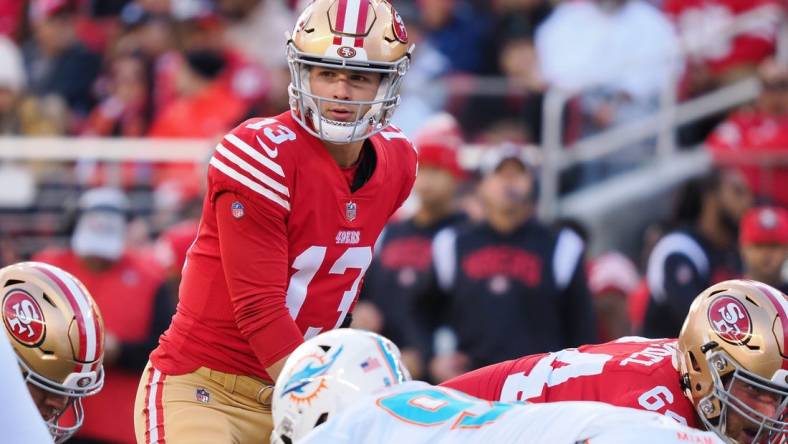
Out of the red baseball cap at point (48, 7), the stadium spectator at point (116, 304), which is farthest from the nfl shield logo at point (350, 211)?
the red baseball cap at point (48, 7)

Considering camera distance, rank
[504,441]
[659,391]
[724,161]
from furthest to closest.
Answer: [724,161] < [659,391] < [504,441]

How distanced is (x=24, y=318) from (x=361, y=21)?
1.38 metres

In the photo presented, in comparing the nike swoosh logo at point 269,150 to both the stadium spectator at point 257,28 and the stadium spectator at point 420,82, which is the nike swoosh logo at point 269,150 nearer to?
the stadium spectator at point 420,82

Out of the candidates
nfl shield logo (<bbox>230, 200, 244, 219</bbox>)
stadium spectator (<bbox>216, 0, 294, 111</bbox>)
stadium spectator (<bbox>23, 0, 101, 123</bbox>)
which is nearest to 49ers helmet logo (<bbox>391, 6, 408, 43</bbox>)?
nfl shield logo (<bbox>230, 200, 244, 219</bbox>)

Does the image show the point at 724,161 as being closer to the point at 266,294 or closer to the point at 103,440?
the point at 103,440

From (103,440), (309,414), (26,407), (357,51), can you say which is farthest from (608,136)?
(26,407)

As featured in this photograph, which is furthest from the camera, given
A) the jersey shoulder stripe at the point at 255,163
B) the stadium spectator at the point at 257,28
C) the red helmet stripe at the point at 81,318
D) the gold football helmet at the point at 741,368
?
the stadium spectator at the point at 257,28

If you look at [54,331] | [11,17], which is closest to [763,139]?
[54,331]

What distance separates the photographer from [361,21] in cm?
474

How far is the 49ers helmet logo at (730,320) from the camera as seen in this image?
4520 mm

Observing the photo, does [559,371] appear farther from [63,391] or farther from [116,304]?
[116,304]

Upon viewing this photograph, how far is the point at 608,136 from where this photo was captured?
969 centimetres

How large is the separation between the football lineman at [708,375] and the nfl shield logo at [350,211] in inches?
25.2

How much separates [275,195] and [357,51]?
0.51 m
